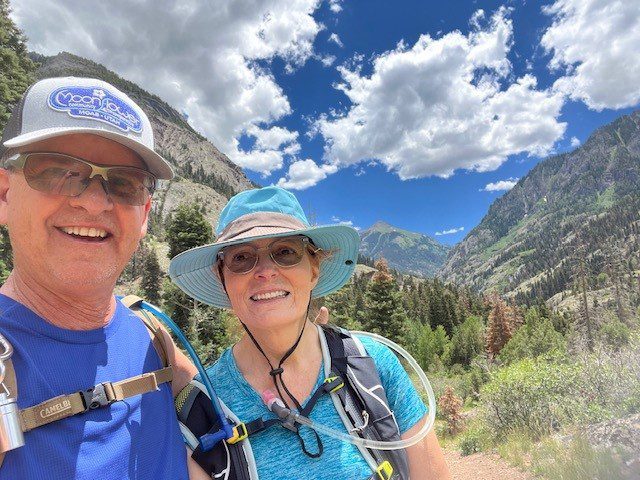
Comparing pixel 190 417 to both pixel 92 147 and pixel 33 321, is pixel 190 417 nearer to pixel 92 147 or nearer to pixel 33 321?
pixel 33 321

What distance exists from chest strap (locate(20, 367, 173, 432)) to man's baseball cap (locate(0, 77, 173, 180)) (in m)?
1.03

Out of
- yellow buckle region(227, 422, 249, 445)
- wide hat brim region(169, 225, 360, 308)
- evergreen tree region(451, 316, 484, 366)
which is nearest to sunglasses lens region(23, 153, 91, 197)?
wide hat brim region(169, 225, 360, 308)

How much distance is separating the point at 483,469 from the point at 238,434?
8766 millimetres

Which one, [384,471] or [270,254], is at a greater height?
[270,254]

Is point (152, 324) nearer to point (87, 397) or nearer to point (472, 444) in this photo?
point (87, 397)

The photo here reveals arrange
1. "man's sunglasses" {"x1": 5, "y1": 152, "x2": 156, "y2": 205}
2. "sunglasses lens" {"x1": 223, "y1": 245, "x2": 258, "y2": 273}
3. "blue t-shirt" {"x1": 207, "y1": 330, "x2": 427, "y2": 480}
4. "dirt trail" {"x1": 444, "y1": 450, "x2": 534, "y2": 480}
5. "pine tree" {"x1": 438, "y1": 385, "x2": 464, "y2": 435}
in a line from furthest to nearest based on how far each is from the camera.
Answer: "pine tree" {"x1": 438, "y1": 385, "x2": 464, "y2": 435}
"dirt trail" {"x1": 444, "y1": 450, "x2": 534, "y2": 480}
"sunglasses lens" {"x1": 223, "y1": 245, "x2": 258, "y2": 273}
"blue t-shirt" {"x1": 207, "y1": 330, "x2": 427, "y2": 480}
"man's sunglasses" {"x1": 5, "y1": 152, "x2": 156, "y2": 205}

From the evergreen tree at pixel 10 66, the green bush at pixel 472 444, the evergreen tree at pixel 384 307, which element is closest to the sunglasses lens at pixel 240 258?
the green bush at pixel 472 444

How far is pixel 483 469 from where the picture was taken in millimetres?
8461

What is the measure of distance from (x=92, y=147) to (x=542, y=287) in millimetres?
200703

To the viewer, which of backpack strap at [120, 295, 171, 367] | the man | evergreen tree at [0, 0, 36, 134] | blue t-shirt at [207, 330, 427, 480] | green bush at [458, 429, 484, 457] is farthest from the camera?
evergreen tree at [0, 0, 36, 134]

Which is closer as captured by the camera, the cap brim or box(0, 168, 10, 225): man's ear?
the cap brim

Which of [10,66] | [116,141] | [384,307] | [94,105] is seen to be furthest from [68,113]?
[384,307]

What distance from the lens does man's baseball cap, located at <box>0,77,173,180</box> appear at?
5.37 feet

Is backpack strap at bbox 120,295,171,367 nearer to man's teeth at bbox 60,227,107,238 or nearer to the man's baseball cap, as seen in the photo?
man's teeth at bbox 60,227,107,238
